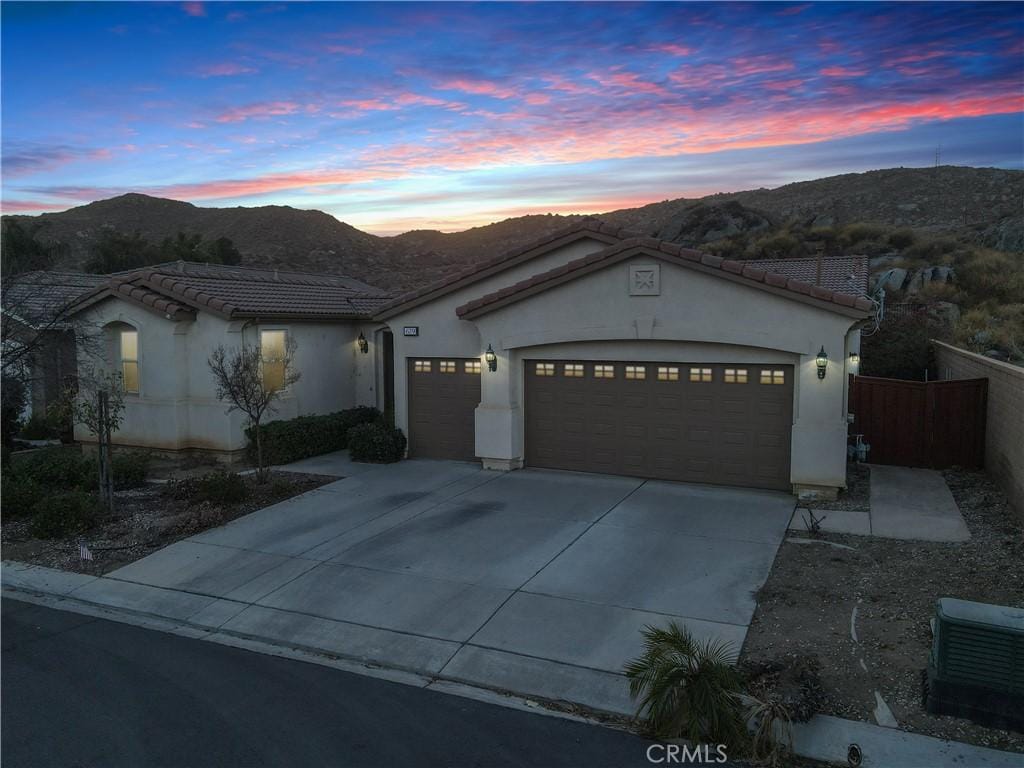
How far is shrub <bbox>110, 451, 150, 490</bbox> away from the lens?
13773 millimetres

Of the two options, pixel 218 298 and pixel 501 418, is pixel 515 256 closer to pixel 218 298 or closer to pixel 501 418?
pixel 501 418

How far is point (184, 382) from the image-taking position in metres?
16.3

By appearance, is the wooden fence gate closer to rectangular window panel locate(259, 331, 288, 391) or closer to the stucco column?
the stucco column

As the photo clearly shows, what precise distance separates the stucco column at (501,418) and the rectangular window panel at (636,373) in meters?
2.29

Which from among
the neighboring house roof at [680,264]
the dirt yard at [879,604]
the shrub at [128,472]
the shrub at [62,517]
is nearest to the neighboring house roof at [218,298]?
the shrub at [128,472]

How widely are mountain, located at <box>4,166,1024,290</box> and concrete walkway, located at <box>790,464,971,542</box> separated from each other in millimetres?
34115

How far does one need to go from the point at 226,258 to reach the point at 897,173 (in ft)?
178

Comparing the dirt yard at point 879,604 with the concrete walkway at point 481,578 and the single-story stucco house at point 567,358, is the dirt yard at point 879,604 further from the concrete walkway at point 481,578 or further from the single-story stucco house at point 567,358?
the single-story stucco house at point 567,358

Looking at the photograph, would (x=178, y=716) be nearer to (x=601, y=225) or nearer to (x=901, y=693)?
(x=901, y=693)

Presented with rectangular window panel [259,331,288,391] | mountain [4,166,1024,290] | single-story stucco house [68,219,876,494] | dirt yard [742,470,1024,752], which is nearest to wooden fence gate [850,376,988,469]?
single-story stucco house [68,219,876,494]

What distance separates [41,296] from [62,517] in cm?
1150

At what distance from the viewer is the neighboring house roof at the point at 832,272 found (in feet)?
Answer: 65.1

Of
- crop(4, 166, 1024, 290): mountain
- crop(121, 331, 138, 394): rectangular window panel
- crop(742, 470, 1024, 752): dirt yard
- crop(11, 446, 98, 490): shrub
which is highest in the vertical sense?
crop(4, 166, 1024, 290): mountain

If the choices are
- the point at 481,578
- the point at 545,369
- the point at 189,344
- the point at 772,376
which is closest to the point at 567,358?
the point at 545,369
